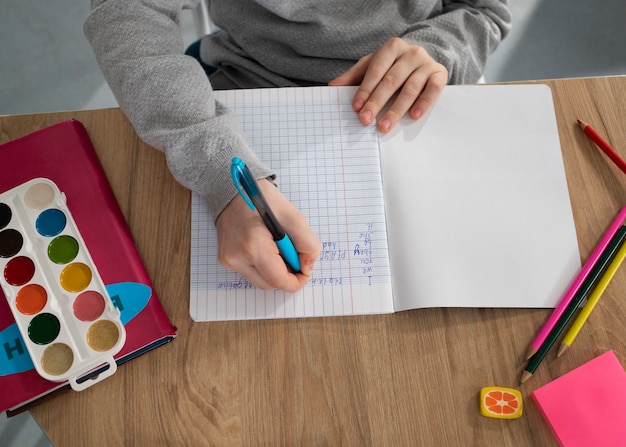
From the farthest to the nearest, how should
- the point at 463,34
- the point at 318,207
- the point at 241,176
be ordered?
the point at 463,34, the point at 318,207, the point at 241,176

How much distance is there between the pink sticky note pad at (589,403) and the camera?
0.48 meters

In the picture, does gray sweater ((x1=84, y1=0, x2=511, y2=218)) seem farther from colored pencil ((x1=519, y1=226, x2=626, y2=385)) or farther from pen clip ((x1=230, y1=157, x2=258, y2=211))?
colored pencil ((x1=519, y1=226, x2=626, y2=385))

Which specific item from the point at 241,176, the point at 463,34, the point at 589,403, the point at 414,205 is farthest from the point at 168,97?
the point at 589,403

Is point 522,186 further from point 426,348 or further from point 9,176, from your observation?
point 9,176

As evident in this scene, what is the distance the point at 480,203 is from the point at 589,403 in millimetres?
228

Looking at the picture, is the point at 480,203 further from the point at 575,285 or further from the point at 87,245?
the point at 87,245

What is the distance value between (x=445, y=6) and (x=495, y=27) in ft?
0.27

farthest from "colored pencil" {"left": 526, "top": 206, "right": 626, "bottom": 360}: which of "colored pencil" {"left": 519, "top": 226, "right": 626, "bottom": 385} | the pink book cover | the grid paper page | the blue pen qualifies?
the pink book cover

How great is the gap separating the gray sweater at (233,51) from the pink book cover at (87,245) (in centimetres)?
8

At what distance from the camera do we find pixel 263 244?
20.5 inches

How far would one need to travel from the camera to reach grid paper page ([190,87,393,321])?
1.75 feet

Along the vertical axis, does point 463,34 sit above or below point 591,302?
above

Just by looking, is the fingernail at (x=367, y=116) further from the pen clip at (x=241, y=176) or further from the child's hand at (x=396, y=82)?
the pen clip at (x=241, y=176)

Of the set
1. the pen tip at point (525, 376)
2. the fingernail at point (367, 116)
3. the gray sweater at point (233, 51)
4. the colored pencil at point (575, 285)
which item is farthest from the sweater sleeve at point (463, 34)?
the pen tip at point (525, 376)
